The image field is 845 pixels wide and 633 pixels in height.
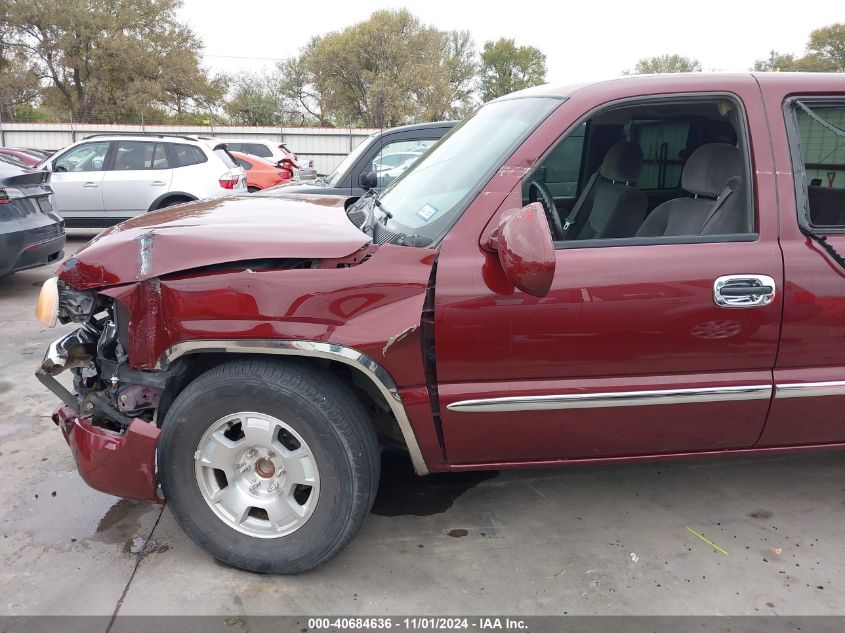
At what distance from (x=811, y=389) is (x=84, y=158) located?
1008cm

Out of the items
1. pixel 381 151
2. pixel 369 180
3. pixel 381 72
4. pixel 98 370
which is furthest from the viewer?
pixel 381 72

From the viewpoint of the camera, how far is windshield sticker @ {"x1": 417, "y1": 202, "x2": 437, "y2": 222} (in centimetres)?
257

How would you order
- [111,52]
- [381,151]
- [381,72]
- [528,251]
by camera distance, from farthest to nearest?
[381,72]
[111,52]
[381,151]
[528,251]

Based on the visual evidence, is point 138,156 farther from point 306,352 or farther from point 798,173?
point 798,173

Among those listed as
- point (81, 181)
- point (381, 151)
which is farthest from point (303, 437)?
point (81, 181)

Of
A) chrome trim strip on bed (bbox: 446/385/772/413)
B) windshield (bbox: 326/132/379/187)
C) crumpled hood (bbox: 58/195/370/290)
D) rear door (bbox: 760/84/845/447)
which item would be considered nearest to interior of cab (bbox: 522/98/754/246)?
rear door (bbox: 760/84/845/447)

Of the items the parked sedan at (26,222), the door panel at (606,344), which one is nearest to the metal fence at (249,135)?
the parked sedan at (26,222)

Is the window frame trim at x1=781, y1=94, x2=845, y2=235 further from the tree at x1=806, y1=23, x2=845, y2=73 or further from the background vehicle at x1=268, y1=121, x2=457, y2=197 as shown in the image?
the tree at x1=806, y1=23, x2=845, y2=73

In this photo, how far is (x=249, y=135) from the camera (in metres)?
28.0

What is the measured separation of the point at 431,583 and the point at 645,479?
1355 mm

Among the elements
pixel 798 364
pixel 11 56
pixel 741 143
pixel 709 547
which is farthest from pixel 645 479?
pixel 11 56

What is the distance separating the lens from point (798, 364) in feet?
8.32

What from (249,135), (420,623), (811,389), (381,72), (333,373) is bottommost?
(420,623)

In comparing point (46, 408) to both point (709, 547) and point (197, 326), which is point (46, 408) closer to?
point (197, 326)
